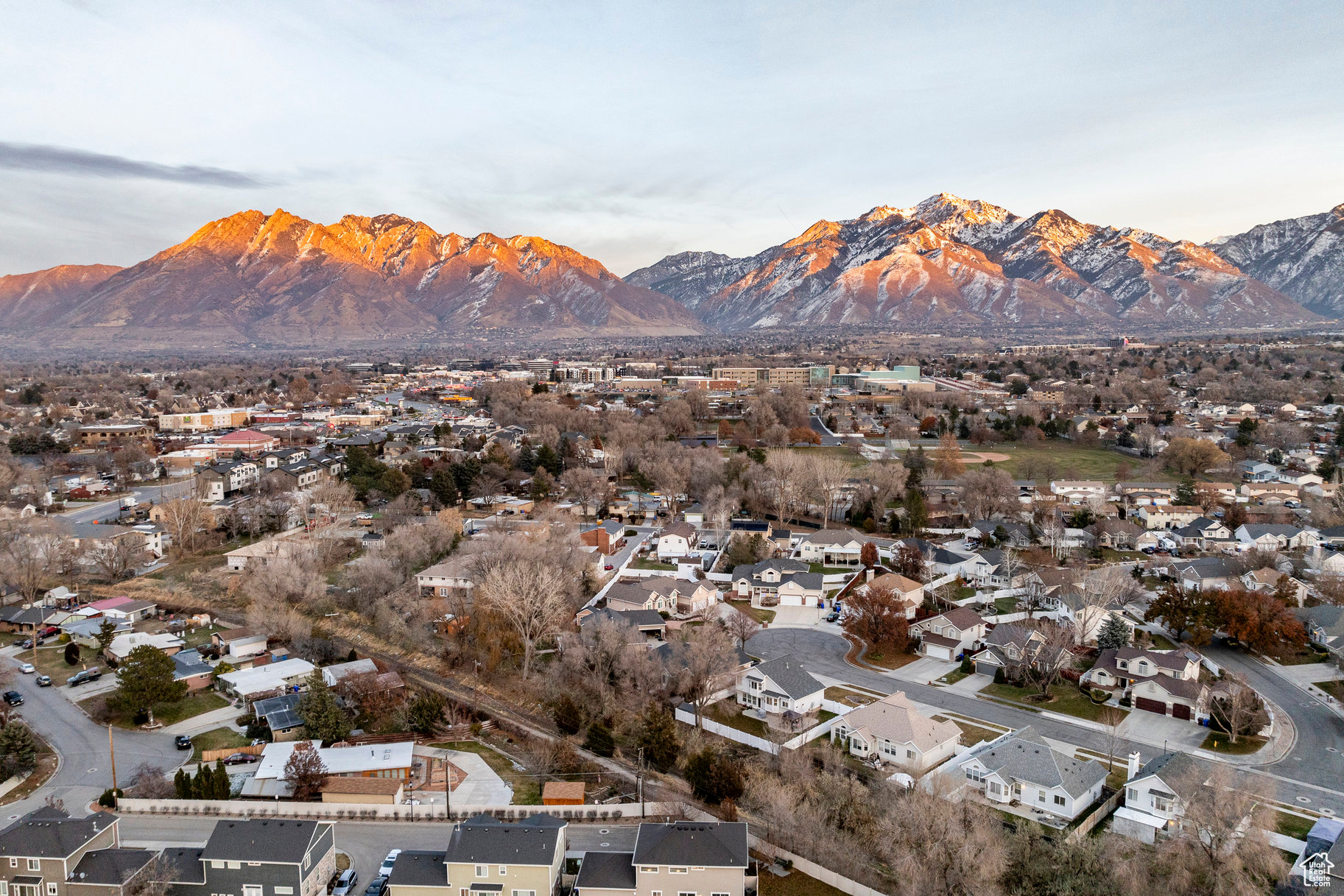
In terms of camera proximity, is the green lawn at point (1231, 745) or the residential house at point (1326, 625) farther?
the residential house at point (1326, 625)

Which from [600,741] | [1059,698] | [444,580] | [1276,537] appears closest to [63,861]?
[600,741]

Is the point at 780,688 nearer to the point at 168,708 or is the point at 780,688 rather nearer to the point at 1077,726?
the point at 1077,726

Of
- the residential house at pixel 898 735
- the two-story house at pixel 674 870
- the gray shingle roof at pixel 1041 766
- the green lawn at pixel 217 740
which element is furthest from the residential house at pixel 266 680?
the gray shingle roof at pixel 1041 766

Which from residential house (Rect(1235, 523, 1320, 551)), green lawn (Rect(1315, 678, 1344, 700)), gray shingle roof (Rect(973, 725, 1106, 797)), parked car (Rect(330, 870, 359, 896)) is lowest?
parked car (Rect(330, 870, 359, 896))

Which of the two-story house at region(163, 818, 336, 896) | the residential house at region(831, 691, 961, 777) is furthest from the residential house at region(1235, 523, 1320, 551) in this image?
the two-story house at region(163, 818, 336, 896)

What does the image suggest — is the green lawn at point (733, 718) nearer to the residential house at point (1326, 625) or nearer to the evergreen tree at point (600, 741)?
the evergreen tree at point (600, 741)

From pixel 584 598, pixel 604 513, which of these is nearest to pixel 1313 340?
pixel 604 513

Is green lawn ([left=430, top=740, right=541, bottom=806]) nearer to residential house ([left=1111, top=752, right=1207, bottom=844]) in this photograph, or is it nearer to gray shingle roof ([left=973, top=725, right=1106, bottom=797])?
gray shingle roof ([left=973, top=725, right=1106, bottom=797])
